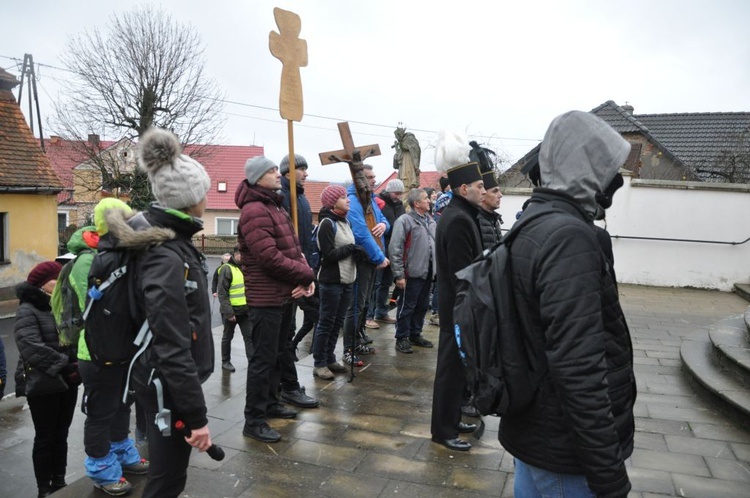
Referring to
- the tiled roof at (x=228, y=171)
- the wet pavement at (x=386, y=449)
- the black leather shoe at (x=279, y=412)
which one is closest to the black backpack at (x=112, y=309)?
the wet pavement at (x=386, y=449)

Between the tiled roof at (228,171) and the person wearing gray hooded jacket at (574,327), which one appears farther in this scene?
the tiled roof at (228,171)

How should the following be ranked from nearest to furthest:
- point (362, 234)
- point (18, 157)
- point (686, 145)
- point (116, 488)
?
1. point (116, 488)
2. point (362, 234)
3. point (18, 157)
4. point (686, 145)

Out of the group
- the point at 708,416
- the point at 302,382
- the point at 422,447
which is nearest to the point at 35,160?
the point at 302,382

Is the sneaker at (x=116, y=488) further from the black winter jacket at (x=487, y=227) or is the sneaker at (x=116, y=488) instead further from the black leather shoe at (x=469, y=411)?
the black winter jacket at (x=487, y=227)

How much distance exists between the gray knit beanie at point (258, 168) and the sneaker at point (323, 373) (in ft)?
7.18

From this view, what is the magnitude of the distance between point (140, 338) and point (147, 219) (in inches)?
20.3

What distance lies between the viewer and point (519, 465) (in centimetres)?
207

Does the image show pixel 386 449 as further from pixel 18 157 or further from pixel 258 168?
pixel 18 157

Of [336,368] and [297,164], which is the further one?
[336,368]

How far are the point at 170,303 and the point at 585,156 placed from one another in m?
1.66

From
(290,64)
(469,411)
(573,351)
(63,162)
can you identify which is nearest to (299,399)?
(469,411)

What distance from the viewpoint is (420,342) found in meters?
6.78

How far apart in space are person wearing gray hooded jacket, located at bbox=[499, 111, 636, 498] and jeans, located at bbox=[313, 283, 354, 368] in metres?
3.47

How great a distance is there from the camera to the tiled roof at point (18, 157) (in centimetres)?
1566
